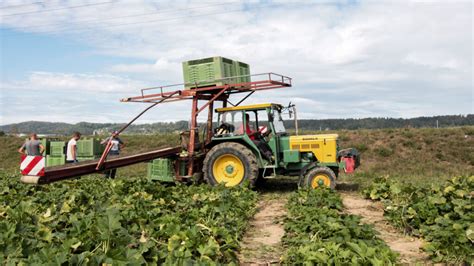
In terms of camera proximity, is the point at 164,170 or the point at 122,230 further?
the point at 164,170

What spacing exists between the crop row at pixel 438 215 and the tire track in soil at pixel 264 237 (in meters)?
1.83

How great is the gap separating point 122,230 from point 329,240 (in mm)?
2302

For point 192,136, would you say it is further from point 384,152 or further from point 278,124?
point 384,152

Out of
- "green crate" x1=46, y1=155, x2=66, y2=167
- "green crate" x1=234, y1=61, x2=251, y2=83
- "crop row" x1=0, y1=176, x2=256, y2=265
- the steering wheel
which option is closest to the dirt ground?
"crop row" x1=0, y1=176, x2=256, y2=265

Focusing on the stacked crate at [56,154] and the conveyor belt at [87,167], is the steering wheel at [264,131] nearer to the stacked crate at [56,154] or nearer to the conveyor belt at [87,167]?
the conveyor belt at [87,167]

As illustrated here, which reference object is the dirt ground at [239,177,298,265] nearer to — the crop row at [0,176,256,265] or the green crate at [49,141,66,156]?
the crop row at [0,176,256,265]

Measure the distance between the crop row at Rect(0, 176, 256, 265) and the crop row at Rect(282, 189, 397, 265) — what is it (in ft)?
2.50

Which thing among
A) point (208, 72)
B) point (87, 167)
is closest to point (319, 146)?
point (208, 72)

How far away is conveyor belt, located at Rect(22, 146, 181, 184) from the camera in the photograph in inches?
298

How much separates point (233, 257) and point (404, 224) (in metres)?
3.13

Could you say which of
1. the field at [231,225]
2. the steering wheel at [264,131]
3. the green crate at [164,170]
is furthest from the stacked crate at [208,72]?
the field at [231,225]

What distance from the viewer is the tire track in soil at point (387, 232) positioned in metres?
5.14

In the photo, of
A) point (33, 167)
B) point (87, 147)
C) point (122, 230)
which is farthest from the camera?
point (87, 147)

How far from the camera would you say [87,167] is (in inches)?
335
